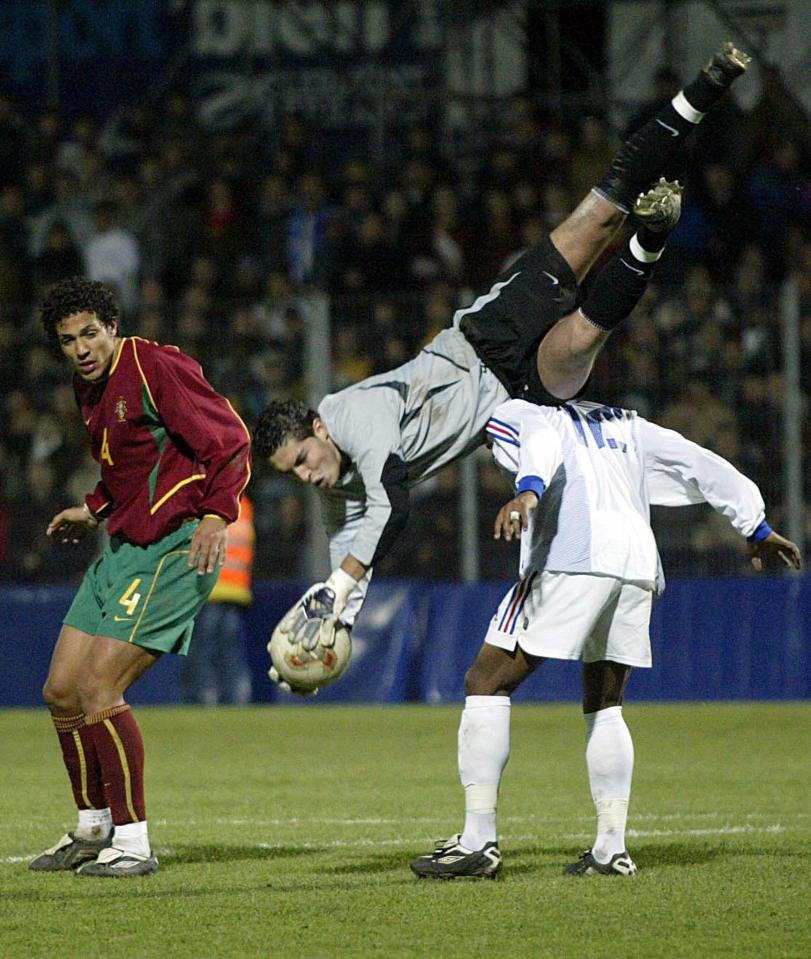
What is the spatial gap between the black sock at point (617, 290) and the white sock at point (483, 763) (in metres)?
1.80

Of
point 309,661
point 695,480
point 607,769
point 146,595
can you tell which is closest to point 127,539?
point 146,595

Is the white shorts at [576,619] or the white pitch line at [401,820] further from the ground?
the white shorts at [576,619]

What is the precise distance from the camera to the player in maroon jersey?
733 cm

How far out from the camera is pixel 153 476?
7.51 m

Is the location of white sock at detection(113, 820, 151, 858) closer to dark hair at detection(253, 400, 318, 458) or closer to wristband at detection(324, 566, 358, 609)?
wristband at detection(324, 566, 358, 609)

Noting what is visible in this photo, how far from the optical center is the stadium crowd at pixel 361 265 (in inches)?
608

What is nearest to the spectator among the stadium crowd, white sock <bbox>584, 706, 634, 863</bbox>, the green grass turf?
the stadium crowd

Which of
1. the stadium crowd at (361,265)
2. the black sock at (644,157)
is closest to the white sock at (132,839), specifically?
the black sock at (644,157)

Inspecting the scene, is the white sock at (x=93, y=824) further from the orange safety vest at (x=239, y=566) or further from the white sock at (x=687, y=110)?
the orange safety vest at (x=239, y=566)

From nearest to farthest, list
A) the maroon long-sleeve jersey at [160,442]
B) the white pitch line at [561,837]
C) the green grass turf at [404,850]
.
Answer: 1. the green grass turf at [404,850]
2. the maroon long-sleeve jersey at [160,442]
3. the white pitch line at [561,837]

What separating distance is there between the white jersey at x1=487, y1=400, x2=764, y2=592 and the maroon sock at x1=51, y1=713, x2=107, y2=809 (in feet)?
6.24

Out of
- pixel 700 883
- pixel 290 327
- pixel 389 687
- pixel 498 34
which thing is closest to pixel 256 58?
pixel 498 34

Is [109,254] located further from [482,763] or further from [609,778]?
[609,778]

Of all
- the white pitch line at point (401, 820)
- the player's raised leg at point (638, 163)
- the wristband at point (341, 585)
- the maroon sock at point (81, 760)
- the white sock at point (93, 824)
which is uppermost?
the player's raised leg at point (638, 163)
